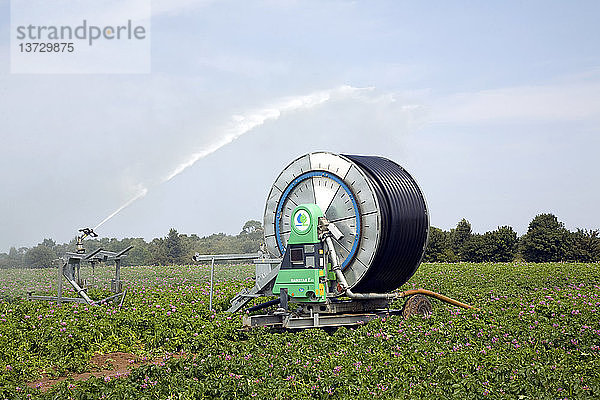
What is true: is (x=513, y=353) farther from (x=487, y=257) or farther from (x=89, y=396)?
(x=487, y=257)

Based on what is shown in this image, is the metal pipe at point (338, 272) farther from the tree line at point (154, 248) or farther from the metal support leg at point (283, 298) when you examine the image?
the tree line at point (154, 248)

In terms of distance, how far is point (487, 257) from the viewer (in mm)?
36844

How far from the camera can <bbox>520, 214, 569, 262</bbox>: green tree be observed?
36.9 meters

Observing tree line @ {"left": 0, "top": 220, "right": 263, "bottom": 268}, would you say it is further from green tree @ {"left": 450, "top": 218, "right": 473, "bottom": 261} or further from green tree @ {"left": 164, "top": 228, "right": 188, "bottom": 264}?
green tree @ {"left": 450, "top": 218, "right": 473, "bottom": 261}

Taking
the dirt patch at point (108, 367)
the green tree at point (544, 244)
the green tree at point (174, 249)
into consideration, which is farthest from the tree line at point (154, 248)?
the green tree at point (544, 244)

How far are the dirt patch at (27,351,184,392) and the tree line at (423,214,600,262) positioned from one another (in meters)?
26.7

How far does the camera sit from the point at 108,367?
10.9 meters

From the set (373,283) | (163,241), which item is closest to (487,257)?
(163,241)

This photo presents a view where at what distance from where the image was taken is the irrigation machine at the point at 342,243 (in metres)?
12.8

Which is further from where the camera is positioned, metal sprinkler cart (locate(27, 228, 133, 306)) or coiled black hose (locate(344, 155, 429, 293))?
metal sprinkler cart (locate(27, 228, 133, 306))

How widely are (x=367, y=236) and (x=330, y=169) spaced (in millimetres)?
1539

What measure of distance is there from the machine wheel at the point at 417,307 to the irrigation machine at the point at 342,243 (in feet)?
0.07

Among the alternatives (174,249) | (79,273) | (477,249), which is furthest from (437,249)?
(79,273)

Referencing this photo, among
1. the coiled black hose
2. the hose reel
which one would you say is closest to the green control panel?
the hose reel
